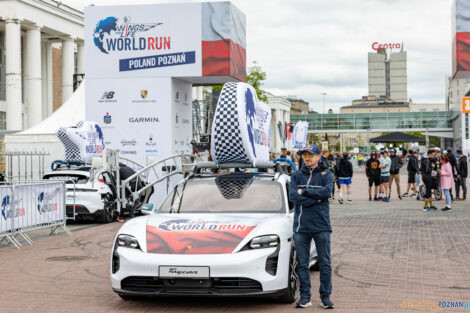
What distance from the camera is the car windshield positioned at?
301 inches

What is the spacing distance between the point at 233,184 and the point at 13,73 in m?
53.5

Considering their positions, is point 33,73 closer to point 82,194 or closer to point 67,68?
point 67,68

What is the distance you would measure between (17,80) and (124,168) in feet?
142

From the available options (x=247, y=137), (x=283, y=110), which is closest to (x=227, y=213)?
(x=247, y=137)

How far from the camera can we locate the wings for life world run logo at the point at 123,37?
22.4 metres

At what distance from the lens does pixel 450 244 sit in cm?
1169

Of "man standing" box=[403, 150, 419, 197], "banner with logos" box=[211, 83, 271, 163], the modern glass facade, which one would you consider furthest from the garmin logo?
the modern glass facade

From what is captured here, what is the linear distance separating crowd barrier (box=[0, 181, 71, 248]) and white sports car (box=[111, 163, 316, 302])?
5.45 meters

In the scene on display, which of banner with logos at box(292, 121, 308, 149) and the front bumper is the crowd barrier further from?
banner with logos at box(292, 121, 308, 149)

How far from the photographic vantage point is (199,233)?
21.9 feet

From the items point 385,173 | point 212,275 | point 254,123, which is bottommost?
point 212,275

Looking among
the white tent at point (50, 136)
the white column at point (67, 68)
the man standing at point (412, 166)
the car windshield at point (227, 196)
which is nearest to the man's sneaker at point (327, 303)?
the car windshield at point (227, 196)

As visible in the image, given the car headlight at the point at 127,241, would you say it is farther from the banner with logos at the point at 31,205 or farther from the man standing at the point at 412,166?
the man standing at the point at 412,166

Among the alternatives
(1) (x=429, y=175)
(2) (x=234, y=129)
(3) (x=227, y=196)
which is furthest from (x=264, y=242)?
(1) (x=429, y=175)
